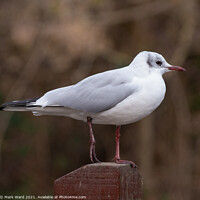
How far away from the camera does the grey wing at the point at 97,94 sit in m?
3.03

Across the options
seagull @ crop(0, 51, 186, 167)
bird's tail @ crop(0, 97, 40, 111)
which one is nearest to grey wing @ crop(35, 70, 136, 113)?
seagull @ crop(0, 51, 186, 167)

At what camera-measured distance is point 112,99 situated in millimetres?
3035

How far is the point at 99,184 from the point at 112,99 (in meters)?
0.61

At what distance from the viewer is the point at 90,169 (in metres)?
2.60

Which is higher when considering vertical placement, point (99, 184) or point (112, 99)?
point (112, 99)

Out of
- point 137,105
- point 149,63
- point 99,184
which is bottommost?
point 99,184

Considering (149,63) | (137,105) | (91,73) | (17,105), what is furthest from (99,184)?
(91,73)

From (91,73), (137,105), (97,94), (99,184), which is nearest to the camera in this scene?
(99,184)

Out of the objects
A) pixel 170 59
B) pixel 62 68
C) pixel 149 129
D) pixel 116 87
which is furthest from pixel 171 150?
pixel 116 87

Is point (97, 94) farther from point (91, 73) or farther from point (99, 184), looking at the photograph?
point (91, 73)

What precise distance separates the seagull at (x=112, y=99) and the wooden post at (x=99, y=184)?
35 cm

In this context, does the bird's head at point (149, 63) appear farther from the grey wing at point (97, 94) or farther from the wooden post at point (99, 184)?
the wooden post at point (99, 184)

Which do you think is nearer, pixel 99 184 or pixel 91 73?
pixel 99 184

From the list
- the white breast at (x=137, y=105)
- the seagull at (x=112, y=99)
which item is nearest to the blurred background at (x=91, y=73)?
the seagull at (x=112, y=99)
